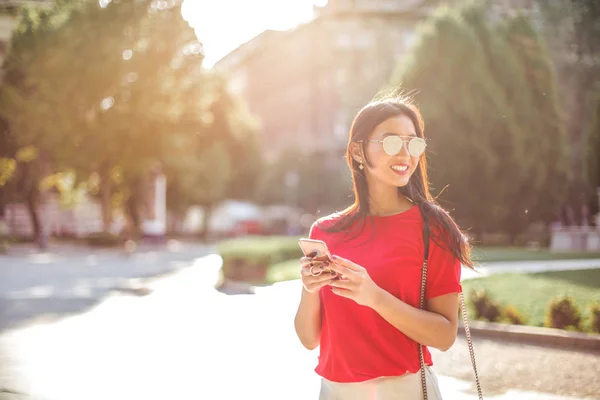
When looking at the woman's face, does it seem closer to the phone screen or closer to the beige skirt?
the phone screen

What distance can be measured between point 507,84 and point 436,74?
2.92 meters

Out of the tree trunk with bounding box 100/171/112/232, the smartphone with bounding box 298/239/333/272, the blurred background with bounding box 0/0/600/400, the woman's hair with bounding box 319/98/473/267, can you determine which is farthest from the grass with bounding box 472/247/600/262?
the tree trunk with bounding box 100/171/112/232

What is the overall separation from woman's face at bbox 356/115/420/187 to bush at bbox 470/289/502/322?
10018 mm

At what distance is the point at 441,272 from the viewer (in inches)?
99.2

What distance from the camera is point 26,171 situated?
4431 cm

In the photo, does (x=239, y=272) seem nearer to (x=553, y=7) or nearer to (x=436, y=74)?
(x=553, y=7)

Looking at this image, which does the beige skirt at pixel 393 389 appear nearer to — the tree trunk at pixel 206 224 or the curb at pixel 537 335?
the curb at pixel 537 335

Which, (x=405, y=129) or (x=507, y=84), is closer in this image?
(x=405, y=129)

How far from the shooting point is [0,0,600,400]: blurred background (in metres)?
9.30

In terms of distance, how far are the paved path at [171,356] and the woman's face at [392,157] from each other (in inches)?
193

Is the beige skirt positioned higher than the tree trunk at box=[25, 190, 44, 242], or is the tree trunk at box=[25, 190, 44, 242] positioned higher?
the beige skirt

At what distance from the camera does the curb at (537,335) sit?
33.1ft

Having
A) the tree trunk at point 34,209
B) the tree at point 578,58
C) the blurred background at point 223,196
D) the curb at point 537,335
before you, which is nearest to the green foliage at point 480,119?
the blurred background at point 223,196

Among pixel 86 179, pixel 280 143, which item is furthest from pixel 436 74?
pixel 280 143
